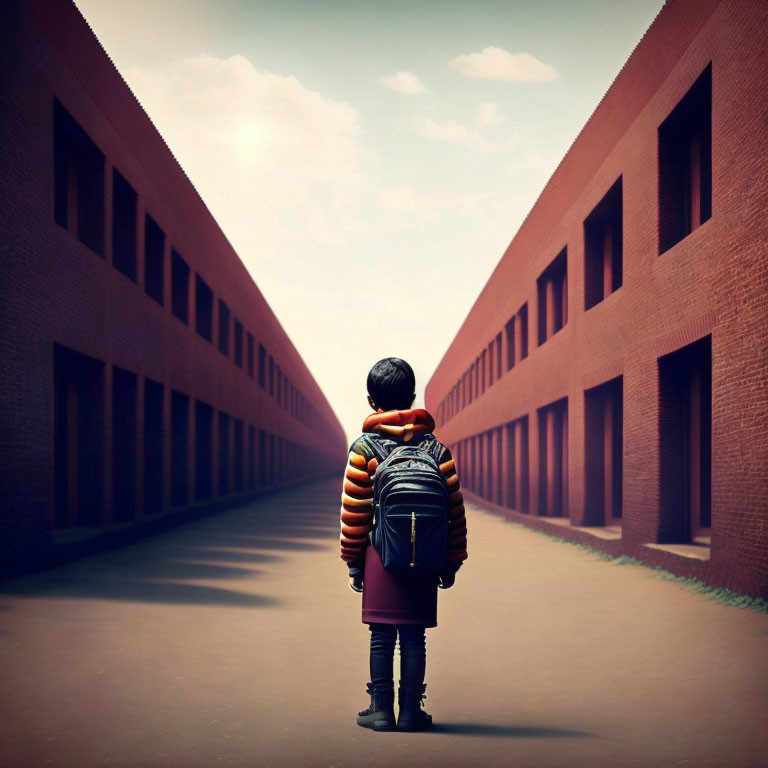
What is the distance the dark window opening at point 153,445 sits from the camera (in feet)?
62.1

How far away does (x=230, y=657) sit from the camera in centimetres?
661

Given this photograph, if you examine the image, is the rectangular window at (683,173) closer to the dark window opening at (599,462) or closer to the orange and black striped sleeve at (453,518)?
the dark window opening at (599,462)

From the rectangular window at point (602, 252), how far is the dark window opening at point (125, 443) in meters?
7.76

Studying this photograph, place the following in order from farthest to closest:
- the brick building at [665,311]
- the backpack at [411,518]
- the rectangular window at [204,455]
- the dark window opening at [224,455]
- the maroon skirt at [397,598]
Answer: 1. the dark window opening at [224,455]
2. the rectangular window at [204,455]
3. the brick building at [665,311]
4. the maroon skirt at [397,598]
5. the backpack at [411,518]

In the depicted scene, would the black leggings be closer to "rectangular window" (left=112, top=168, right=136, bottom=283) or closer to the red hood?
the red hood

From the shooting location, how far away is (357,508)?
4574 mm

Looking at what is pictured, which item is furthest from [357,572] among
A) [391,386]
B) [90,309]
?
[90,309]

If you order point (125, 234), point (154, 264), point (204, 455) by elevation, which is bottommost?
point (204, 455)

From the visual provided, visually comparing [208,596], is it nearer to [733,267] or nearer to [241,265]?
[733,267]

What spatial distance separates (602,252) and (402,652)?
13.4 meters

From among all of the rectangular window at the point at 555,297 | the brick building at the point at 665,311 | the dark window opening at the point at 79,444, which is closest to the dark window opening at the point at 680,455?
the brick building at the point at 665,311

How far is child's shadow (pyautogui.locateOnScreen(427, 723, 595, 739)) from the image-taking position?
4.67 m

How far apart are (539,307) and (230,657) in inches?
649

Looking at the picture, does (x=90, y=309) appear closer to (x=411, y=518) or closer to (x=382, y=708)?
(x=382, y=708)
